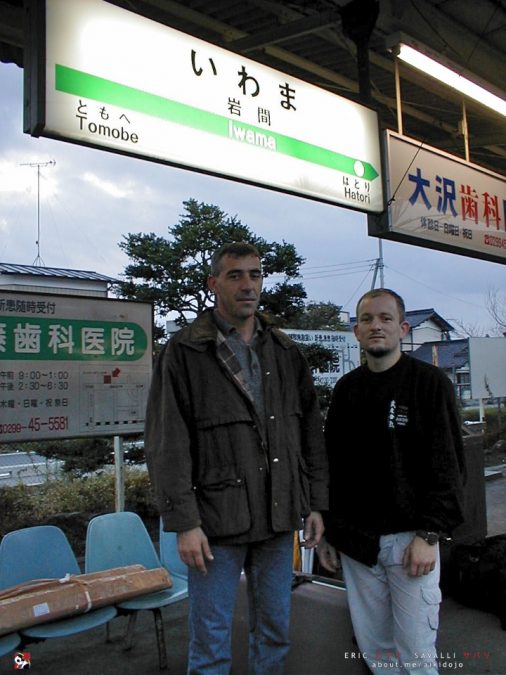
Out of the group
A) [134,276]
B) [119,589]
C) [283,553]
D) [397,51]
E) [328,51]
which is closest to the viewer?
[283,553]

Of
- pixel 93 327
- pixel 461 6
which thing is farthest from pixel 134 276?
pixel 461 6

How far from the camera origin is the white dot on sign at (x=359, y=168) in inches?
162

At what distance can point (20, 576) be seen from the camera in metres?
3.66

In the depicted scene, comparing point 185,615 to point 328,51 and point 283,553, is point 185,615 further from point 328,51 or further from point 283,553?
point 328,51

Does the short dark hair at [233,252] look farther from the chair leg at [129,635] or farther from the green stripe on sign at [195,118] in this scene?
the chair leg at [129,635]

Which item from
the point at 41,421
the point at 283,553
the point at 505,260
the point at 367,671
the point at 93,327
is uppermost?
the point at 505,260

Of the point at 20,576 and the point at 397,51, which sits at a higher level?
the point at 397,51

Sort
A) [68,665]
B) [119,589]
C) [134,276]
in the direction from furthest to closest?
[134,276] → [68,665] → [119,589]

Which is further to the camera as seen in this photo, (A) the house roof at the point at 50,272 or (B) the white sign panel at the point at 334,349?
(A) the house roof at the point at 50,272

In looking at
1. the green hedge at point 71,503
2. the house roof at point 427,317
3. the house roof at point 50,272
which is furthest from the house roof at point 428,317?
the green hedge at point 71,503

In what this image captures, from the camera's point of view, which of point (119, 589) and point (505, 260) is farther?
point (505, 260)

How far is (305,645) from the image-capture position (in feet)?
9.95

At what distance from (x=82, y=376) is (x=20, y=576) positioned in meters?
1.69

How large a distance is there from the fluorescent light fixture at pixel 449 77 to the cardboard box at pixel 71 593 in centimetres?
343
